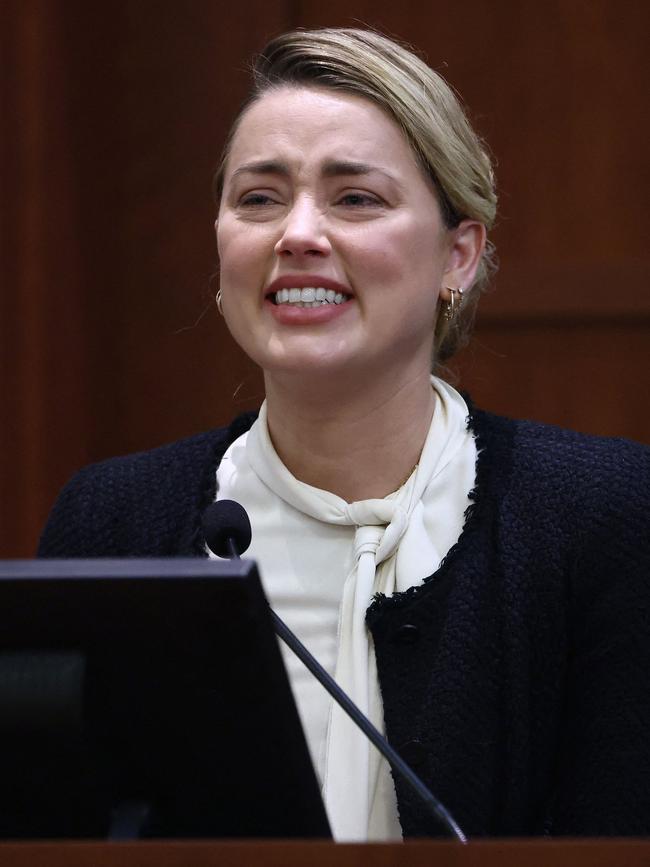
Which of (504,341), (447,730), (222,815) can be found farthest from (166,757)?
(504,341)

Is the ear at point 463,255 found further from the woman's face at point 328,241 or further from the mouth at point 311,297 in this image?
the mouth at point 311,297

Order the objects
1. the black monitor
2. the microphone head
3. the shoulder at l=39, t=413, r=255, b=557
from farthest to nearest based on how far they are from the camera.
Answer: the shoulder at l=39, t=413, r=255, b=557 → the microphone head → the black monitor

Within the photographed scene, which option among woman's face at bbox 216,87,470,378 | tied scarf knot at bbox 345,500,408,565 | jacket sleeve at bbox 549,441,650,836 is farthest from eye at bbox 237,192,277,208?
jacket sleeve at bbox 549,441,650,836

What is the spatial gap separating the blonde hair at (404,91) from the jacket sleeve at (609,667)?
1.09 ft

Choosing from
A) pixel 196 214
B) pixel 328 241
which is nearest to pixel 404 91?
pixel 328 241

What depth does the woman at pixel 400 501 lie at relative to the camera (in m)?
1.36

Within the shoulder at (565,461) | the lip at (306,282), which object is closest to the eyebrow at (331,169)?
the lip at (306,282)

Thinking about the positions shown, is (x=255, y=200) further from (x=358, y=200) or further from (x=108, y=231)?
(x=108, y=231)

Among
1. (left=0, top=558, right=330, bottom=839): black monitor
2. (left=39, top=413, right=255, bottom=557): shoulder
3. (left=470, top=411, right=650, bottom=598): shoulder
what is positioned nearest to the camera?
(left=0, top=558, right=330, bottom=839): black monitor

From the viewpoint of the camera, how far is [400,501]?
1.47m

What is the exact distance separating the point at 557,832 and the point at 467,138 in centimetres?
79

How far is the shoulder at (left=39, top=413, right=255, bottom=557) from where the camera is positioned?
1552mm

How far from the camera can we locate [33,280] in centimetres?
222

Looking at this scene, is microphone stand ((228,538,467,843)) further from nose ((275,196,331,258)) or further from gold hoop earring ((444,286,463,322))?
gold hoop earring ((444,286,463,322))
